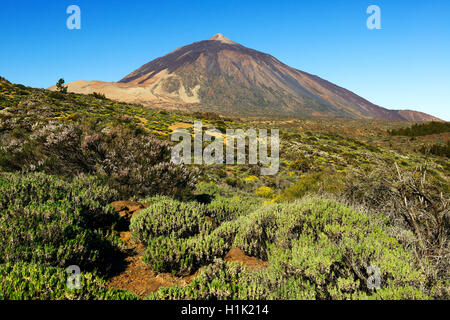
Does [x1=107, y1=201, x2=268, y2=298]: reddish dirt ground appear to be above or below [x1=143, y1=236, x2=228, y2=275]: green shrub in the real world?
below

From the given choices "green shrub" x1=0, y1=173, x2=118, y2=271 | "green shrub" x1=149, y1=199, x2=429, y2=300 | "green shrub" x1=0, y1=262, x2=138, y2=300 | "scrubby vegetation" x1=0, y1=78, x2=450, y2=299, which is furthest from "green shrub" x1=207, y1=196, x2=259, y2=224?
"green shrub" x1=0, y1=262, x2=138, y2=300

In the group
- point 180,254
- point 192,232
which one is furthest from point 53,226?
point 192,232

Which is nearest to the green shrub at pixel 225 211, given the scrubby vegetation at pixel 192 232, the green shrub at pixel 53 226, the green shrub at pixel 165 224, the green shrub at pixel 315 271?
the scrubby vegetation at pixel 192 232

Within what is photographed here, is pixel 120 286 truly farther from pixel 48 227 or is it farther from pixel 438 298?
pixel 438 298

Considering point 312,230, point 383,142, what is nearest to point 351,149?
point 383,142

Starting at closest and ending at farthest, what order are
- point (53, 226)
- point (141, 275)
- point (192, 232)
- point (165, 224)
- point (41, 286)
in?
point (41, 286)
point (53, 226)
point (141, 275)
point (165, 224)
point (192, 232)

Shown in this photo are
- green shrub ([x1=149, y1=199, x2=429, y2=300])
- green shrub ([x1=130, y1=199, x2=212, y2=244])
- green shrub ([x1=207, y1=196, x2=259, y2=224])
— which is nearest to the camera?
green shrub ([x1=149, y1=199, x2=429, y2=300])

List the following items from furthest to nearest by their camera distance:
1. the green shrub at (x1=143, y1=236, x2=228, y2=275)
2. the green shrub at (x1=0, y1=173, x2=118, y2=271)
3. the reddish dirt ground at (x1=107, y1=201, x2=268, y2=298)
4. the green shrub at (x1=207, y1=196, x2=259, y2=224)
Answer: the green shrub at (x1=207, y1=196, x2=259, y2=224)
the green shrub at (x1=143, y1=236, x2=228, y2=275)
the reddish dirt ground at (x1=107, y1=201, x2=268, y2=298)
the green shrub at (x1=0, y1=173, x2=118, y2=271)

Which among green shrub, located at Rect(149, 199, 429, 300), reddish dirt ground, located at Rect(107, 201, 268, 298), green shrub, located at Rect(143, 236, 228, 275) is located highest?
green shrub, located at Rect(149, 199, 429, 300)

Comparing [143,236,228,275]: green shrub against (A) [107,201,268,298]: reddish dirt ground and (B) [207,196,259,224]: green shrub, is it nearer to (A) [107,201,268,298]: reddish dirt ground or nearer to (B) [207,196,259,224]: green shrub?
(A) [107,201,268,298]: reddish dirt ground

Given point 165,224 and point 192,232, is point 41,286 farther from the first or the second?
point 192,232

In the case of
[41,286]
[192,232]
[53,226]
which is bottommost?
[192,232]
